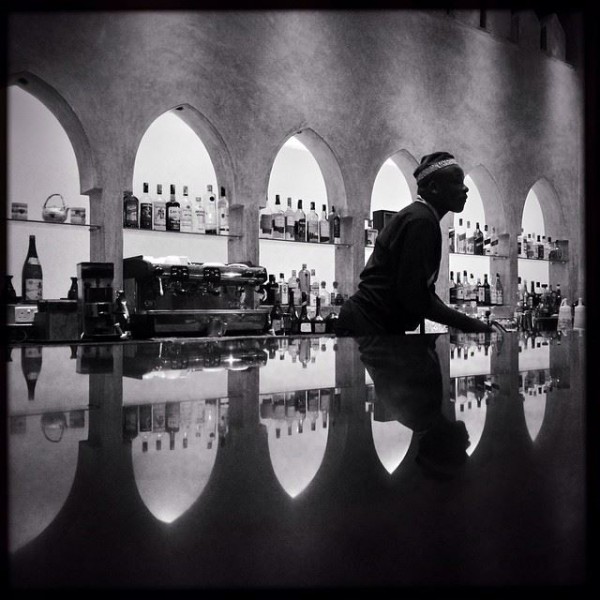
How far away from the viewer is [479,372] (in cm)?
86

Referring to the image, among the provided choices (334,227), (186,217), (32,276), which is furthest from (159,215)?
(334,227)

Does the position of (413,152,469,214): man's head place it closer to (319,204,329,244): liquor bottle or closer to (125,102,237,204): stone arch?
(125,102,237,204): stone arch

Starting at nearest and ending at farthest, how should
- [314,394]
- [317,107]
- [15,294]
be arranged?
[314,394] < [15,294] < [317,107]

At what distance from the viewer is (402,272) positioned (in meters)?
2.66

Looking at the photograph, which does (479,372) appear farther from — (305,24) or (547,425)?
(305,24)

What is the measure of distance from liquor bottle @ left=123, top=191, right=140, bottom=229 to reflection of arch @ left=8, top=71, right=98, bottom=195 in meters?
0.23

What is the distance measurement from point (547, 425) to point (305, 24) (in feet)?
17.9

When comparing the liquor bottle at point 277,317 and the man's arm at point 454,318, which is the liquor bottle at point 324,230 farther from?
the man's arm at point 454,318

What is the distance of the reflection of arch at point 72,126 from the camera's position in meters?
3.98

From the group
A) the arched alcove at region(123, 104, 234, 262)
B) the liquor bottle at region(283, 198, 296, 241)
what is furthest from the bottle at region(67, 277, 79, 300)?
the liquor bottle at region(283, 198, 296, 241)

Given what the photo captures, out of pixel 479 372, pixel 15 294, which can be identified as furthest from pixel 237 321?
pixel 479 372

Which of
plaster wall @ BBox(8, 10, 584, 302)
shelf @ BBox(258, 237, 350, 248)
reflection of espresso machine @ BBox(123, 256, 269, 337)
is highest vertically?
plaster wall @ BBox(8, 10, 584, 302)

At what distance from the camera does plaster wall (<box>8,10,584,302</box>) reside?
4.11m

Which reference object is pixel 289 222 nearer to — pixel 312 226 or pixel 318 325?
pixel 312 226
